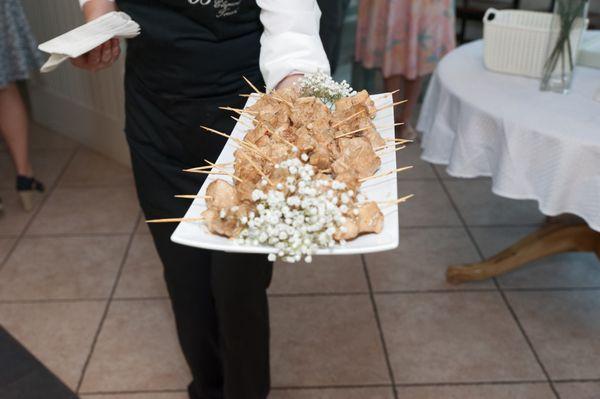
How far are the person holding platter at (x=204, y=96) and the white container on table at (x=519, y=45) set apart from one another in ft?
2.68

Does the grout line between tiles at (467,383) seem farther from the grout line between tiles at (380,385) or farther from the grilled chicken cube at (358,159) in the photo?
the grilled chicken cube at (358,159)

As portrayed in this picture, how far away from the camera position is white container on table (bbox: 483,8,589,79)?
1.84 metres

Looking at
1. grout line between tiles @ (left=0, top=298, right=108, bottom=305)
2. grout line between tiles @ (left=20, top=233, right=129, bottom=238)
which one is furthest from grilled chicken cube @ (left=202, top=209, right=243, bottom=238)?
grout line between tiles @ (left=20, top=233, right=129, bottom=238)

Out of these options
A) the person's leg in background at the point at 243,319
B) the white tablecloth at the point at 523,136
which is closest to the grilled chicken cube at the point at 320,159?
the person's leg in background at the point at 243,319

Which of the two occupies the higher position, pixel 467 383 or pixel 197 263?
pixel 197 263

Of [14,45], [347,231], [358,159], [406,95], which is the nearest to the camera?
[347,231]

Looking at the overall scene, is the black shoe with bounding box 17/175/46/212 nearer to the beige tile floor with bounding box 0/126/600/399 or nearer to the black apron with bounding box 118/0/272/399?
the beige tile floor with bounding box 0/126/600/399

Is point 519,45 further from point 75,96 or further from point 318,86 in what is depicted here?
point 75,96

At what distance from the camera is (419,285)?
2326 millimetres

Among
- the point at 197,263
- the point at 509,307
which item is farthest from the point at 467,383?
the point at 197,263

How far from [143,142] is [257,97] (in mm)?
293

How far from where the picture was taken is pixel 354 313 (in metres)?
2.18

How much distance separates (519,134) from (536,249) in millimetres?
757

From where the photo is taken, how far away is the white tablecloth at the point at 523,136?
157 cm
